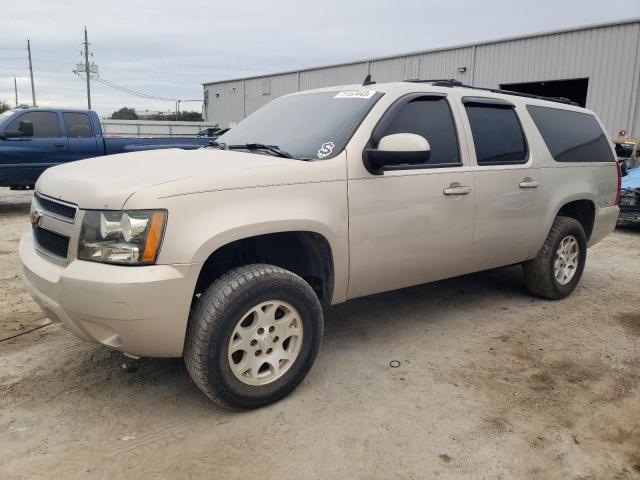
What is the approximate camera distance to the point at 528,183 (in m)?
4.41

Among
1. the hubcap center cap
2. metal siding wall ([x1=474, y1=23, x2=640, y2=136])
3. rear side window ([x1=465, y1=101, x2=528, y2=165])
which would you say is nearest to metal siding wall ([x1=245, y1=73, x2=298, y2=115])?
metal siding wall ([x1=474, y1=23, x2=640, y2=136])

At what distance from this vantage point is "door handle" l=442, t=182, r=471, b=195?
377 cm

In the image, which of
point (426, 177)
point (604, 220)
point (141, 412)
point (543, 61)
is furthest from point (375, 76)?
point (141, 412)

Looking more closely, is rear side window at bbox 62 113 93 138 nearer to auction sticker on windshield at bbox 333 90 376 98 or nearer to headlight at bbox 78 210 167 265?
auction sticker on windshield at bbox 333 90 376 98

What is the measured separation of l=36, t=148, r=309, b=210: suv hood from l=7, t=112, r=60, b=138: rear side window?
7664mm

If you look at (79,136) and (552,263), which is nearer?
(552,263)

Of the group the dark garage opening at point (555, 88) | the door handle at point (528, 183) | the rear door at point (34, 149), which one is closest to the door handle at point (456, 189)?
the door handle at point (528, 183)

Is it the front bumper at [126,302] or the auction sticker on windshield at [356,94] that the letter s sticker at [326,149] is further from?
the front bumper at [126,302]

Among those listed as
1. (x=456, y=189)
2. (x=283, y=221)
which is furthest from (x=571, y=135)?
(x=283, y=221)

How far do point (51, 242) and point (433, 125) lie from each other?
260 centimetres

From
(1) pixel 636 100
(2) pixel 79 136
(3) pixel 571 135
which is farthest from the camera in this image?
(1) pixel 636 100

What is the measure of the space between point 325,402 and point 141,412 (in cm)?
103

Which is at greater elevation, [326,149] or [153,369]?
[326,149]

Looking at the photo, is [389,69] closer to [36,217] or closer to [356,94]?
[356,94]
